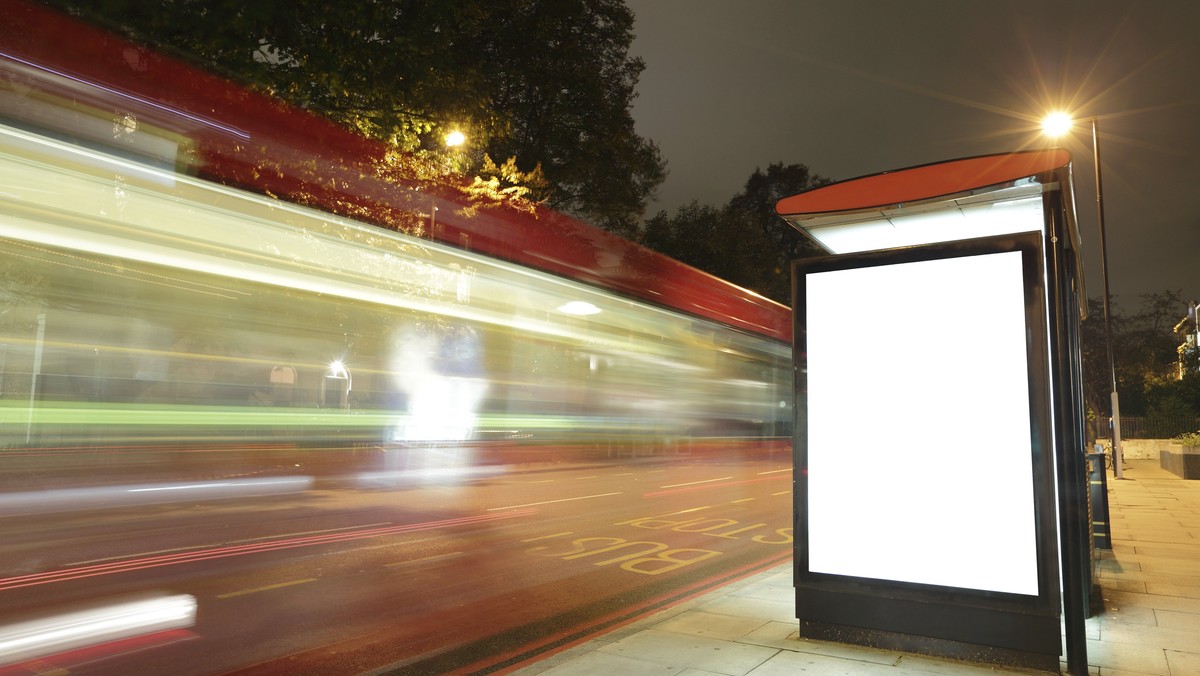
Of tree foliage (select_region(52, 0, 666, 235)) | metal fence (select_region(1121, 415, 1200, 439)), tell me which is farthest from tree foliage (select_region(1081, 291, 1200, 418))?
tree foliage (select_region(52, 0, 666, 235))

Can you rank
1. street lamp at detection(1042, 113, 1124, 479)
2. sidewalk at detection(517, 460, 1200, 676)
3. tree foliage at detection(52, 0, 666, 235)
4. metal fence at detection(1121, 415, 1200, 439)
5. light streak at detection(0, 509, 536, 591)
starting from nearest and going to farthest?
sidewalk at detection(517, 460, 1200, 676), light streak at detection(0, 509, 536, 591), tree foliage at detection(52, 0, 666, 235), street lamp at detection(1042, 113, 1124, 479), metal fence at detection(1121, 415, 1200, 439)

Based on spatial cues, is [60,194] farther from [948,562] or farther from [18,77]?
[948,562]

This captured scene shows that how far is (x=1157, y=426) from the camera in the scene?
107 ft

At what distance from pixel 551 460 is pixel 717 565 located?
7.77ft

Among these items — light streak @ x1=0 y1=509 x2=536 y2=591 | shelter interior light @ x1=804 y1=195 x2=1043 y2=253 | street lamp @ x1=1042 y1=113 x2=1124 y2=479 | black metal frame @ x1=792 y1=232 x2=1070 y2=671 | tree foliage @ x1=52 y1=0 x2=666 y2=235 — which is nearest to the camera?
black metal frame @ x1=792 y1=232 x2=1070 y2=671

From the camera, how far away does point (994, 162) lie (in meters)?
5.07

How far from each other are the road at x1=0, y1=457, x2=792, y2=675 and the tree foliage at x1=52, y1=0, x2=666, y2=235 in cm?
553

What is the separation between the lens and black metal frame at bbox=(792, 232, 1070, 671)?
14.9ft

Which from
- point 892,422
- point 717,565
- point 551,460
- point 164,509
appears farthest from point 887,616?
point 164,509

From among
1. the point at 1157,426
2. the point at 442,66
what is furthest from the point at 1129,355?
the point at 442,66

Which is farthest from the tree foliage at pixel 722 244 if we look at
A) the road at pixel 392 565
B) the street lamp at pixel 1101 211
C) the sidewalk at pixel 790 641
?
the sidewalk at pixel 790 641

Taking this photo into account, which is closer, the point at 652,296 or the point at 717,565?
the point at 717,565

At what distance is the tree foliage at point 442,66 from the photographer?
8711 millimetres

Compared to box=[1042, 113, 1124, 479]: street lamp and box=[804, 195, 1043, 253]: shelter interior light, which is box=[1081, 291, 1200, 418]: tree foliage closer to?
box=[1042, 113, 1124, 479]: street lamp
